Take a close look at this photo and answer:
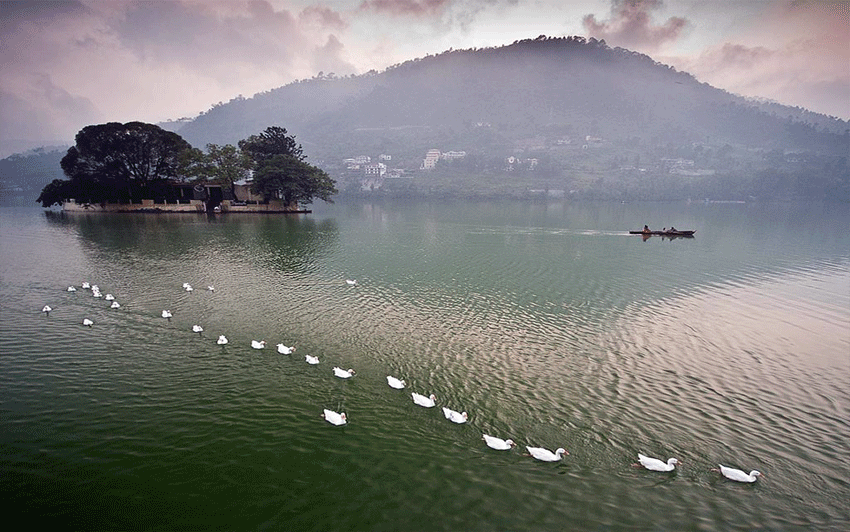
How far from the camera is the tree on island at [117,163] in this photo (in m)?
93.1

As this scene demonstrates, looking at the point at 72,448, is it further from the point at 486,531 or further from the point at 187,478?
the point at 486,531

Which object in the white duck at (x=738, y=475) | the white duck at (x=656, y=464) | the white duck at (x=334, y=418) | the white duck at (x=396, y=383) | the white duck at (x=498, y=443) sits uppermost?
the white duck at (x=396, y=383)

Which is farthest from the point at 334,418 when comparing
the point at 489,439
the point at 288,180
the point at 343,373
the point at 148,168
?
the point at 148,168

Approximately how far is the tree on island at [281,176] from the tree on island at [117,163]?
16780 mm

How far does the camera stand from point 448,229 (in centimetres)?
8075

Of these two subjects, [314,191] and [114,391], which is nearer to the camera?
[114,391]

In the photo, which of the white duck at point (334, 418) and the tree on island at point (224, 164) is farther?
the tree on island at point (224, 164)

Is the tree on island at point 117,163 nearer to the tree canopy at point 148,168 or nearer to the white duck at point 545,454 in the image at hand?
the tree canopy at point 148,168

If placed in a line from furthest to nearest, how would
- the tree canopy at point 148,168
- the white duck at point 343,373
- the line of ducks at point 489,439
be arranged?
the tree canopy at point 148,168, the white duck at point 343,373, the line of ducks at point 489,439

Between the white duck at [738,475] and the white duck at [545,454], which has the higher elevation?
the white duck at [545,454]

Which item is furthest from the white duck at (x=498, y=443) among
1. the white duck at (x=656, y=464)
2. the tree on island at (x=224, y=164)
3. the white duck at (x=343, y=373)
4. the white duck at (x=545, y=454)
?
the tree on island at (x=224, y=164)

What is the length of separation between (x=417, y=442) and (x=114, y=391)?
1453 centimetres

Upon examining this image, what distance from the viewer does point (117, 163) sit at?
95.4 metres

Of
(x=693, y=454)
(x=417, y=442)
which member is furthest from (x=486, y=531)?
(x=693, y=454)
